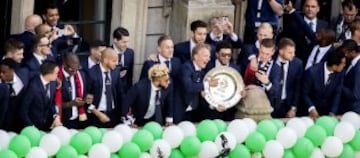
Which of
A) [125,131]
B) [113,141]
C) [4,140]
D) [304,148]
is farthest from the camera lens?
[304,148]

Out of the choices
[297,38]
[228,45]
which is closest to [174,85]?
[228,45]

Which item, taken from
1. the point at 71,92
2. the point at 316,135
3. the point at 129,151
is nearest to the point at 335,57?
the point at 316,135

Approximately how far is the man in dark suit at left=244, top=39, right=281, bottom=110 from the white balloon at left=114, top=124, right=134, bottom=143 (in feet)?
6.84

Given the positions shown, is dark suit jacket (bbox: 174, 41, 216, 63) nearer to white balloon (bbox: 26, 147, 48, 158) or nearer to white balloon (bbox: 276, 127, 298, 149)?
white balloon (bbox: 276, 127, 298, 149)

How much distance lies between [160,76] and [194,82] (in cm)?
55

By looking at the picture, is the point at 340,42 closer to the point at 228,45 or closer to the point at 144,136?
the point at 228,45

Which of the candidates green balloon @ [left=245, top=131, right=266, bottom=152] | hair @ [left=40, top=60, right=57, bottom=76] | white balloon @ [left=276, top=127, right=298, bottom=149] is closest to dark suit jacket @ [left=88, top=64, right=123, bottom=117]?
hair @ [left=40, top=60, right=57, bottom=76]

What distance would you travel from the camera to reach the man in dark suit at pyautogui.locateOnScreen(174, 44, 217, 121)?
2219 centimetres

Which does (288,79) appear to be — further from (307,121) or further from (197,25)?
(197,25)

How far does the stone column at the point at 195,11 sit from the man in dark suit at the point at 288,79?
140 centimetres

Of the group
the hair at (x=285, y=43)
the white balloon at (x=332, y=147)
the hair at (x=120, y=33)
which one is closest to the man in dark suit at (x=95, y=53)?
the hair at (x=120, y=33)

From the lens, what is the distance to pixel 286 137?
2164 centimetres

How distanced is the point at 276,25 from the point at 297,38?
1.26 ft

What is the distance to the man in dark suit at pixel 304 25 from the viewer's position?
78.9 ft
